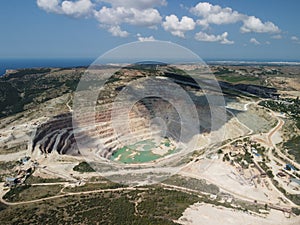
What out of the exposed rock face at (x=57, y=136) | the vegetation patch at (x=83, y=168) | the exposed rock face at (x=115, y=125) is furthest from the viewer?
the exposed rock face at (x=115, y=125)

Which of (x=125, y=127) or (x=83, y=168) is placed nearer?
(x=83, y=168)

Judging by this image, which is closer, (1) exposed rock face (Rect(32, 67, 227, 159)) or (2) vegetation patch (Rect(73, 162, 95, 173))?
(2) vegetation patch (Rect(73, 162, 95, 173))

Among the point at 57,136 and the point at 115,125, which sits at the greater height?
the point at 57,136

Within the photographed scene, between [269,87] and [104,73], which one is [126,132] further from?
[269,87]

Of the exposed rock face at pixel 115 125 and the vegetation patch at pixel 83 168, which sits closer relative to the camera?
the vegetation patch at pixel 83 168

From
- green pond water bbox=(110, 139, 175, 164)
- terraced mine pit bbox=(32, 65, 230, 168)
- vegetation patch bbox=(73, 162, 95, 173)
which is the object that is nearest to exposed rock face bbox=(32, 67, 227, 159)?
terraced mine pit bbox=(32, 65, 230, 168)

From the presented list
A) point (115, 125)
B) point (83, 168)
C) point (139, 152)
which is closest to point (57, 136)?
point (115, 125)

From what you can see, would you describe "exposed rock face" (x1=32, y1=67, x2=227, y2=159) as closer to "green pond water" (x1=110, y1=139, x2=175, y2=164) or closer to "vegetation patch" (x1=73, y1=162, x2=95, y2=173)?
"green pond water" (x1=110, y1=139, x2=175, y2=164)

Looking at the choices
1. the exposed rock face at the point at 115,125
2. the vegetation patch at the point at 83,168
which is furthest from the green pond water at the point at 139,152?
the vegetation patch at the point at 83,168

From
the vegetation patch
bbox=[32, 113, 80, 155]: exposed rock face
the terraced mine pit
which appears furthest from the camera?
the terraced mine pit

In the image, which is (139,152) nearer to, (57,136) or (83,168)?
(57,136)

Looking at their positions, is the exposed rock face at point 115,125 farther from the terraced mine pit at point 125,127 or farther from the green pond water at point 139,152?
the green pond water at point 139,152
